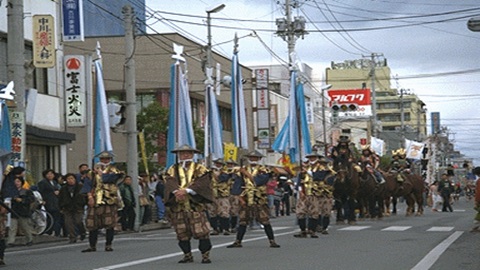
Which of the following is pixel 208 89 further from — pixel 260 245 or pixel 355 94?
pixel 355 94

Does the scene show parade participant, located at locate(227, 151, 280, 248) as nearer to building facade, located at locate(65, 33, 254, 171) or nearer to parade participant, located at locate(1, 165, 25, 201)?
parade participant, located at locate(1, 165, 25, 201)

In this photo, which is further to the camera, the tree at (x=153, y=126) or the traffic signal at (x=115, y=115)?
the tree at (x=153, y=126)

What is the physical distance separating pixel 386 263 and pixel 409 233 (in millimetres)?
7486

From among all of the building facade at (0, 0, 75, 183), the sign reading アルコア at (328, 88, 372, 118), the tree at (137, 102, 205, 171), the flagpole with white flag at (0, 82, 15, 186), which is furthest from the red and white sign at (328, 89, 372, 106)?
the flagpole with white flag at (0, 82, 15, 186)

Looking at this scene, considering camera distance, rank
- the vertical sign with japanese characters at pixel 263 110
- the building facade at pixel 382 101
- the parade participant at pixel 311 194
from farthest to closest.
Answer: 1. the building facade at pixel 382 101
2. the vertical sign with japanese characters at pixel 263 110
3. the parade participant at pixel 311 194

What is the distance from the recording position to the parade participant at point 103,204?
1748 cm

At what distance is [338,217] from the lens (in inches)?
1029

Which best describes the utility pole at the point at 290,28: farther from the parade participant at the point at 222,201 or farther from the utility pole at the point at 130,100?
the parade participant at the point at 222,201

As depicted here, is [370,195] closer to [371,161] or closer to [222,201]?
[371,161]

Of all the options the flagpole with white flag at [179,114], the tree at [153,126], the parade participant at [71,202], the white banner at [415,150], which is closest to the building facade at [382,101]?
the white banner at [415,150]

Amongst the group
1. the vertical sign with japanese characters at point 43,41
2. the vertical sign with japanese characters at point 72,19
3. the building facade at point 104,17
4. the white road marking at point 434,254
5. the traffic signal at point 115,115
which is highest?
the building facade at point 104,17

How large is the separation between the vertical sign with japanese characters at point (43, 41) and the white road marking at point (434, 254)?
14.4 meters

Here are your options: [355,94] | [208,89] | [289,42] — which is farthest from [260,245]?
[355,94]

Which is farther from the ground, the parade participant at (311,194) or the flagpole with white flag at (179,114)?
the flagpole with white flag at (179,114)
